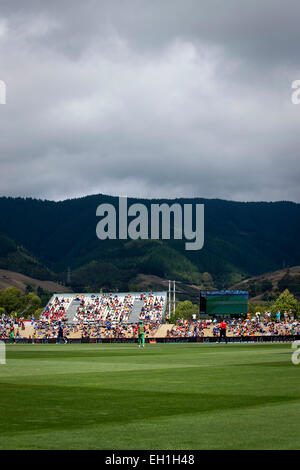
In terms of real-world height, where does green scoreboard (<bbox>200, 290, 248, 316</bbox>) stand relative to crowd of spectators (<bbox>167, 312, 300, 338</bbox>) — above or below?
above

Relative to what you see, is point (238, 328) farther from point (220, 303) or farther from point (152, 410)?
point (152, 410)

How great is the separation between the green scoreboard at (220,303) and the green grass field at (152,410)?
268 feet

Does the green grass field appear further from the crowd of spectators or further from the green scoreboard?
the green scoreboard

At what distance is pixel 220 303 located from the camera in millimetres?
106875

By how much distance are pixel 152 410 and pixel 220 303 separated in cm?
9300

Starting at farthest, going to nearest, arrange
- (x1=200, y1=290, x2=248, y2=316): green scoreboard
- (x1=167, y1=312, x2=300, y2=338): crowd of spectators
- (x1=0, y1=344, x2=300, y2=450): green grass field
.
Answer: (x1=200, y1=290, x2=248, y2=316): green scoreboard, (x1=167, y1=312, x2=300, y2=338): crowd of spectators, (x1=0, y1=344, x2=300, y2=450): green grass field

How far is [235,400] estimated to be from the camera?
16422 mm

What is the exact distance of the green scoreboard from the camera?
351ft

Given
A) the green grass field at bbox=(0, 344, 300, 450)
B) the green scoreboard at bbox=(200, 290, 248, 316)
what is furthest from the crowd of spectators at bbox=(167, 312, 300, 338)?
the green grass field at bbox=(0, 344, 300, 450)

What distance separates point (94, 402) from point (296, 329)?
3040 inches

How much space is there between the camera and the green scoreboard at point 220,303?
10688cm

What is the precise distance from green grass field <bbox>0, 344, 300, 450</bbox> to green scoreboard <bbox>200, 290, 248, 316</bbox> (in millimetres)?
81760
